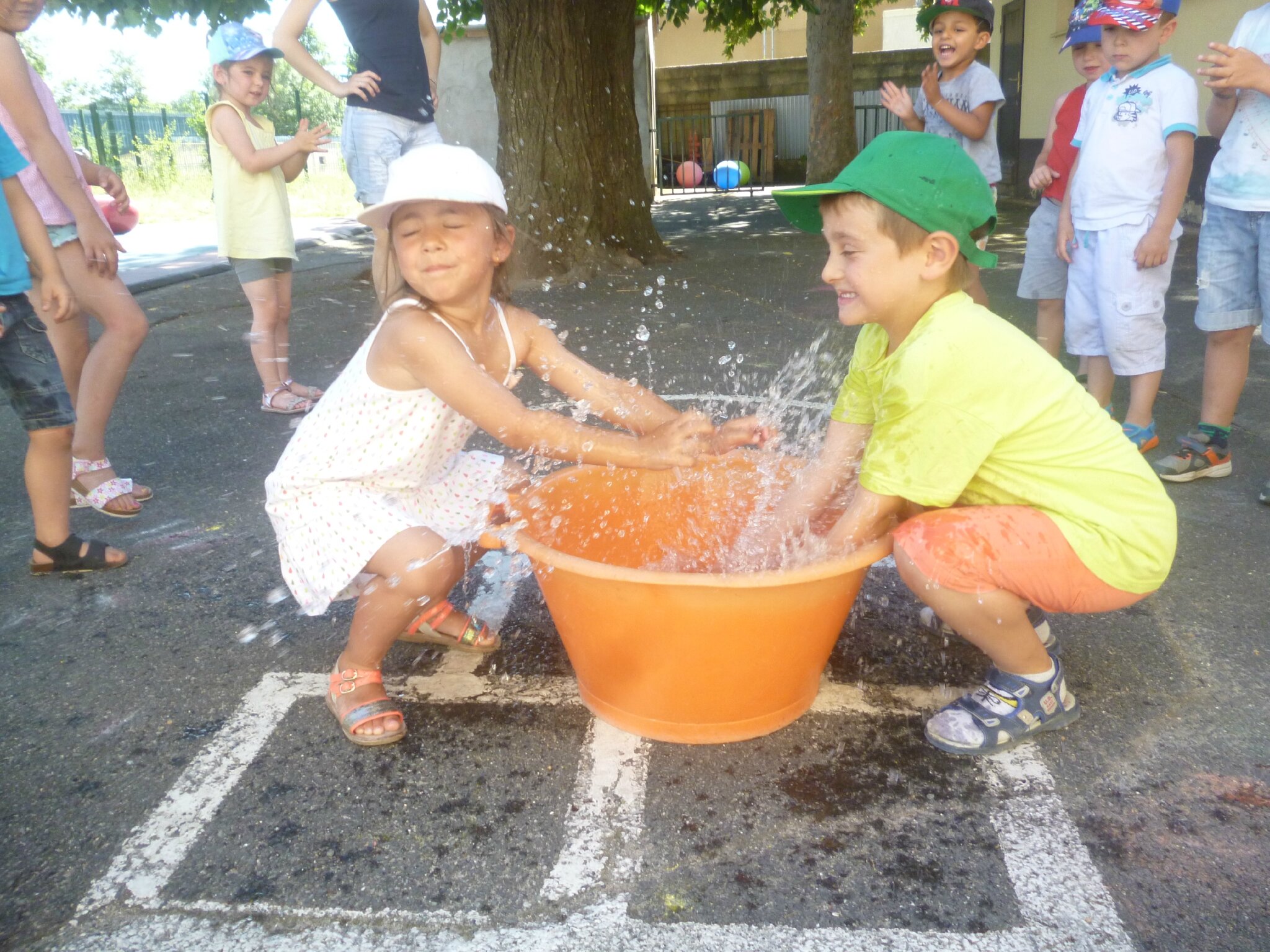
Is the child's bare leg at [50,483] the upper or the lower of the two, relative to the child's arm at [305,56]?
lower

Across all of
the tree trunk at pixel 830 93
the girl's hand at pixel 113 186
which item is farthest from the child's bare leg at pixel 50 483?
the tree trunk at pixel 830 93

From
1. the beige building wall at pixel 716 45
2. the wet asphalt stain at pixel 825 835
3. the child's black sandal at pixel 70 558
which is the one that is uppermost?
the beige building wall at pixel 716 45

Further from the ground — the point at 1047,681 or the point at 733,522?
the point at 733,522

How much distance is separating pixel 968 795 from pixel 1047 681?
35cm

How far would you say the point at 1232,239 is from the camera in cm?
354

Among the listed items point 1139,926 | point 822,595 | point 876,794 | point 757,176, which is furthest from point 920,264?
point 757,176

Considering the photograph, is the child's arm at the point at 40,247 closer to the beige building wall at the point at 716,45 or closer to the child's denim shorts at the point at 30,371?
the child's denim shorts at the point at 30,371

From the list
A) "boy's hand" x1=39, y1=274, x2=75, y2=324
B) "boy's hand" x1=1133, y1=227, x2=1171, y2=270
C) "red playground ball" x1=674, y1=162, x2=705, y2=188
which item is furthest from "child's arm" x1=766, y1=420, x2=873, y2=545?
"red playground ball" x1=674, y1=162, x2=705, y2=188

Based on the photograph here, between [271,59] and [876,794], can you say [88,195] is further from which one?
[876,794]

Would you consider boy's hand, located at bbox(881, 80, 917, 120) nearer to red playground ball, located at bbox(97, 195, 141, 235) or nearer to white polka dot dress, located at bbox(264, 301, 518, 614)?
white polka dot dress, located at bbox(264, 301, 518, 614)

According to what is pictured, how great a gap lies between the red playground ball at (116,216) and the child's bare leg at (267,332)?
0.59 metres

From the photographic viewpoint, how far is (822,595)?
209 cm

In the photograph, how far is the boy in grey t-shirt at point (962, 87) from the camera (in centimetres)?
452

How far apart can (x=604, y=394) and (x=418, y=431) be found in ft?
1.57
